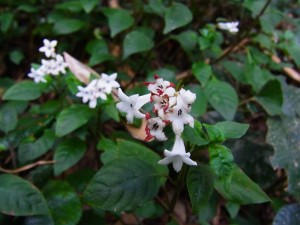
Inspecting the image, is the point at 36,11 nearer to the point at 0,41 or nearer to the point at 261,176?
the point at 0,41

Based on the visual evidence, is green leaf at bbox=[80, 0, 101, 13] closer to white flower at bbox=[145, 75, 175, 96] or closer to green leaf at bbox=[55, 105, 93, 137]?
green leaf at bbox=[55, 105, 93, 137]

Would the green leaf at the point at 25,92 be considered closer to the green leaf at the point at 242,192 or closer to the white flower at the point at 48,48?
the white flower at the point at 48,48

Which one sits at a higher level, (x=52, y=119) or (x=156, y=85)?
(x=156, y=85)

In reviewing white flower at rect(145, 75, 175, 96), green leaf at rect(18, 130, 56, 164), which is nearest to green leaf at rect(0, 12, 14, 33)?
green leaf at rect(18, 130, 56, 164)

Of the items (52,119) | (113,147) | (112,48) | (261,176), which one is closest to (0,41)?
(112,48)

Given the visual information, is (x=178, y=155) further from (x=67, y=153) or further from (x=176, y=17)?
(x=176, y=17)

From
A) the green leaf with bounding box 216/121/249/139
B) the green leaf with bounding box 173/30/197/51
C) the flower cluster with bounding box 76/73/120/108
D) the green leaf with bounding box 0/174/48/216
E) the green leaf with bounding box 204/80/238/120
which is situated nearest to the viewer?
the green leaf with bounding box 216/121/249/139
